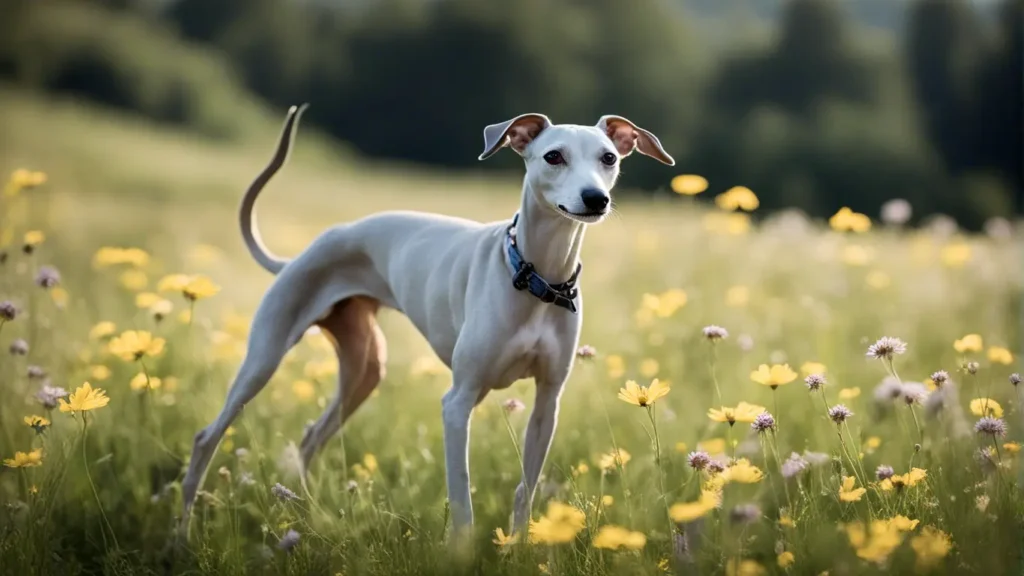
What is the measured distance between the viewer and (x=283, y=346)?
4621 mm

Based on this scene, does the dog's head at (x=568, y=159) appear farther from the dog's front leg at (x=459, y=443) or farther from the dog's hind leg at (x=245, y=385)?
the dog's hind leg at (x=245, y=385)

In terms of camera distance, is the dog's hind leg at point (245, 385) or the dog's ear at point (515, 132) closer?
the dog's ear at point (515, 132)

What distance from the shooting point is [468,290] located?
4047mm

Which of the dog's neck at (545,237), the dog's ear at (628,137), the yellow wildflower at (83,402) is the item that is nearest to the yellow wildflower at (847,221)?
the dog's ear at (628,137)

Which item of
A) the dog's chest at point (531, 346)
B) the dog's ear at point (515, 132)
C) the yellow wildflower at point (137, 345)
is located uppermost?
the dog's ear at point (515, 132)

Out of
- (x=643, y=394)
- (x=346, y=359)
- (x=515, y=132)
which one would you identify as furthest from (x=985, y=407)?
(x=346, y=359)

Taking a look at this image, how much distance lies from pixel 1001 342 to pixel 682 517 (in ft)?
14.0

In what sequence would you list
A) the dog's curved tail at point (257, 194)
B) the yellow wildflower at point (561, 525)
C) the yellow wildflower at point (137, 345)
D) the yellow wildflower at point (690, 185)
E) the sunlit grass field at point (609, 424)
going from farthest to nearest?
1. the yellow wildflower at point (690, 185)
2. the dog's curved tail at point (257, 194)
3. the yellow wildflower at point (137, 345)
4. the sunlit grass field at point (609, 424)
5. the yellow wildflower at point (561, 525)

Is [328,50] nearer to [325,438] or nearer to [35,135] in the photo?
[35,135]

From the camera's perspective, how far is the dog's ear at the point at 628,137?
4129 mm

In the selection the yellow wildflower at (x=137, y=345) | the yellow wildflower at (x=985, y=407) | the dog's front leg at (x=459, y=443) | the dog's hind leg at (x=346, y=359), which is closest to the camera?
the yellow wildflower at (x=985, y=407)

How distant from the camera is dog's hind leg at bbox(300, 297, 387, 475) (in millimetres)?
4930

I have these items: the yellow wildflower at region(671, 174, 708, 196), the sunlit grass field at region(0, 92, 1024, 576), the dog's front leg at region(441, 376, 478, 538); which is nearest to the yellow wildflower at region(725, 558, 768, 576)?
the sunlit grass field at region(0, 92, 1024, 576)

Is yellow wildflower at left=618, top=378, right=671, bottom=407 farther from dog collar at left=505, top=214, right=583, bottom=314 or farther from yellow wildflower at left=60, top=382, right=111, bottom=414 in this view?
yellow wildflower at left=60, top=382, right=111, bottom=414
